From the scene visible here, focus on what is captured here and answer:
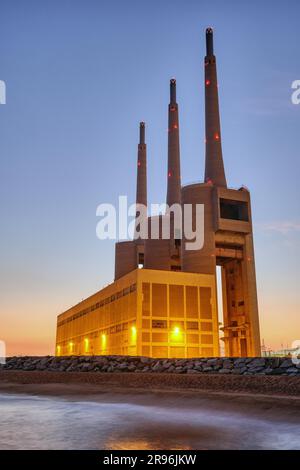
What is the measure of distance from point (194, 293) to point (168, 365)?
33314 mm

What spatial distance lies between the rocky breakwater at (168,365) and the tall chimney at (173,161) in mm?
62077

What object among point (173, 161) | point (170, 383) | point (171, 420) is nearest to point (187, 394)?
point (170, 383)

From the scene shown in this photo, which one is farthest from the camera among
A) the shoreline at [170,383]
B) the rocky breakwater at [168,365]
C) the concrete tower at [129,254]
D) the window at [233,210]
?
the concrete tower at [129,254]

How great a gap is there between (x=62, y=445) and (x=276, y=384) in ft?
31.9

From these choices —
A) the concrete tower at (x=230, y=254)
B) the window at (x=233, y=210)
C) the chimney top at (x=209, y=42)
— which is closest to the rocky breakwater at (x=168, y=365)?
the concrete tower at (x=230, y=254)

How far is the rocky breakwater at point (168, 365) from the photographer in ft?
52.9

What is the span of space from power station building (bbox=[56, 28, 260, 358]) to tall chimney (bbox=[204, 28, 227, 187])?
16cm

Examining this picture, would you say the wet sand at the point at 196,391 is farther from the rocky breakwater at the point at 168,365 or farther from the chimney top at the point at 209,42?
the chimney top at the point at 209,42

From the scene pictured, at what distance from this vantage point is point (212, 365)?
19.0m

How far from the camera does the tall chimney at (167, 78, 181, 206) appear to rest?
87956 mm

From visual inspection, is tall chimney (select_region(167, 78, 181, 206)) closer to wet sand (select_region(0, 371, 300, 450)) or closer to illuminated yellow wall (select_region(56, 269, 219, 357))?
illuminated yellow wall (select_region(56, 269, 219, 357))

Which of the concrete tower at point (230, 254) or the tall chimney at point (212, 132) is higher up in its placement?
the tall chimney at point (212, 132)
